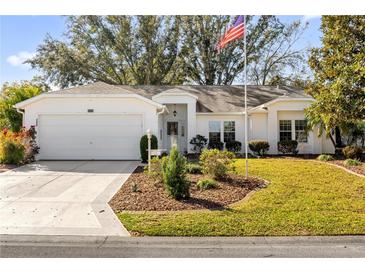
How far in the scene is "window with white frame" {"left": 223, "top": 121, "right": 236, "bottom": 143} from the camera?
21247 mm

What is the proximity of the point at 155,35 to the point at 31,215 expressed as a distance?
27438mm

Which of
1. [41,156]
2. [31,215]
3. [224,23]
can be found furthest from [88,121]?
[224,23]

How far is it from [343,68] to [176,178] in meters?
8.55

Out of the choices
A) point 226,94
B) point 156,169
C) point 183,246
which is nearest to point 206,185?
point 156,169

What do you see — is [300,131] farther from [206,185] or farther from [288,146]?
[206,185]

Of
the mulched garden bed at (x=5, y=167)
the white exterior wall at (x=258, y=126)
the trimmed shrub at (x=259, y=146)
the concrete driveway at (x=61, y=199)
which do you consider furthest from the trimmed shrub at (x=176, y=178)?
the white exterior wall at (x=258, y=126)

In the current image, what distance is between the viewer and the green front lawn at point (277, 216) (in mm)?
6477

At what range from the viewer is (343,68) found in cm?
1319

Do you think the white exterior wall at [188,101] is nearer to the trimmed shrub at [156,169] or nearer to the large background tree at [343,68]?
the large background tree at [343,68]

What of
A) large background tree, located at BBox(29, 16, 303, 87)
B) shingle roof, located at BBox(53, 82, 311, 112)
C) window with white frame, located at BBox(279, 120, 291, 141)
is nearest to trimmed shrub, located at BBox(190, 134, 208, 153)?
shingle roof, located at BBox(53, 82, 311, 112)

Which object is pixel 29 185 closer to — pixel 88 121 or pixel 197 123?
pixel 88 121

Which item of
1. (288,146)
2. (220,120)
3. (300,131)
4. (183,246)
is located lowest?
(183,246)

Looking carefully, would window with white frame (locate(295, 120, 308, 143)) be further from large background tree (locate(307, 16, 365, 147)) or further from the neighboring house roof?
large background tree (locate(307, 16, 365, 147))

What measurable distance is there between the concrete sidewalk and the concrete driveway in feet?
1.26
